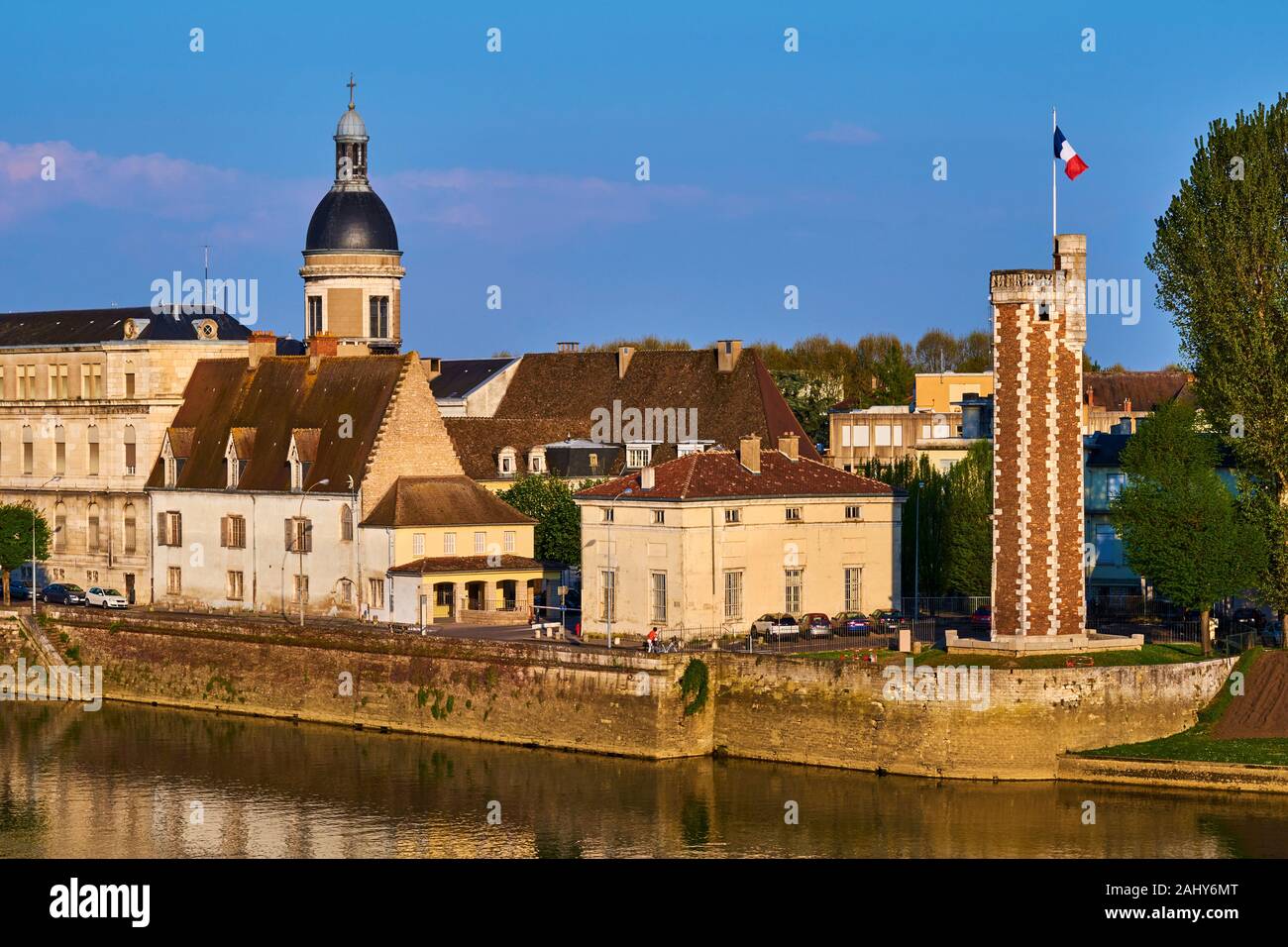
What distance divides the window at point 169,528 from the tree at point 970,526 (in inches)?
1209

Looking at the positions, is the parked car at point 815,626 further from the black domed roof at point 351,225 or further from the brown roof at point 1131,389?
the brown roof at point 1131,389

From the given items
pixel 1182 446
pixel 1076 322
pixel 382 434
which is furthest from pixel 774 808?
pixel 382 434

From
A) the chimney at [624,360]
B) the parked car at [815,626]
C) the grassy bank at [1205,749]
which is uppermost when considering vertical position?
the chimney at [624,360]

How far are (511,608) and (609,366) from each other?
2540cm

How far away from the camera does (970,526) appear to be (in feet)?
276

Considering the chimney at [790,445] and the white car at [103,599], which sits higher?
the chimney at [790,445]

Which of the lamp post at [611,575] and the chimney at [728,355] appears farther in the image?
the chimney at [728,355]

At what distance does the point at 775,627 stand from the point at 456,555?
49.9ft

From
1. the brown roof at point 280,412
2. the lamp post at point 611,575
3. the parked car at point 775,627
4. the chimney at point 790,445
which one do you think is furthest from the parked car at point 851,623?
the brown roof at point 280,412

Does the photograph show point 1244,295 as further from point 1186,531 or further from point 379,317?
point 379,317

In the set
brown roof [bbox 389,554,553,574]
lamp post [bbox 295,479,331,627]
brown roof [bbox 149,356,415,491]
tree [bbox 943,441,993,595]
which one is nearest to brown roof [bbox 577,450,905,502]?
tree [bbox 943,441,993,595]

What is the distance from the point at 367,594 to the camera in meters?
89.5

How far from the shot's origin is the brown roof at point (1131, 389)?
133625mm

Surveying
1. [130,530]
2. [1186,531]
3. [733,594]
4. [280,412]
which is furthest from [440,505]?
[1186,531]
